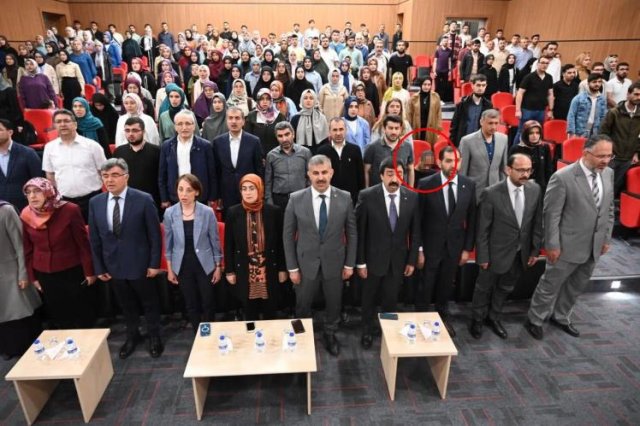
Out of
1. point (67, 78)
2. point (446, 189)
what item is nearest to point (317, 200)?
point (446, 189)

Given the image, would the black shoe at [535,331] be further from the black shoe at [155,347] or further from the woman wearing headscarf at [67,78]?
the woman wearing headscarf at [67,78]

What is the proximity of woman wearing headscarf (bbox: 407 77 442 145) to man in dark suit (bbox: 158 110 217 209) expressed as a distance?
2.81m

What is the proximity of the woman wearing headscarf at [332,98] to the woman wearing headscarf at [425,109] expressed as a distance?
1.03 meters

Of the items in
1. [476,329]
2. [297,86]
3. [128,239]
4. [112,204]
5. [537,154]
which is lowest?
[476,329]

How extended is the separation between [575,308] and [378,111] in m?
4.05

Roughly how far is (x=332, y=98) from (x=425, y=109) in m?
1.32

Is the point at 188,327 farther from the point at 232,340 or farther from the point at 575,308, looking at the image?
the point at 575,308

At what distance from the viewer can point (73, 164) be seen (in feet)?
11.5

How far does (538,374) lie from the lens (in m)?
3.05

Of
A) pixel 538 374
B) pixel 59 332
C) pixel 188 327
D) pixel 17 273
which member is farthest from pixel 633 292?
pixel 17 273

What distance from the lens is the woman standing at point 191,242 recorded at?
2.91 m

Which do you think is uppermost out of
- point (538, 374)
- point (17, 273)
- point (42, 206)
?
point (42, 206)

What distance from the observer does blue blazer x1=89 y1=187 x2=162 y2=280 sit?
2.91 metres

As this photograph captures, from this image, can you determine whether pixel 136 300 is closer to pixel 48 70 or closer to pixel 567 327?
pixel 567 327
